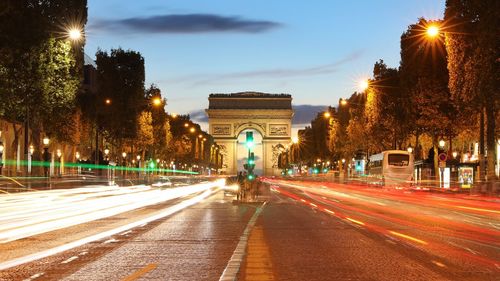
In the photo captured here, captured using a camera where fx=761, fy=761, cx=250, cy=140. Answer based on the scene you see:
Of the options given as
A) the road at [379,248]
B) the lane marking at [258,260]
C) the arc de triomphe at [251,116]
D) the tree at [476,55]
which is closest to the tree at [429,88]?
the tree at [476,55]

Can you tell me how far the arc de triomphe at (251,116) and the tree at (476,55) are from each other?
12848 cm

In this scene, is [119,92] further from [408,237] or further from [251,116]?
[251,116]

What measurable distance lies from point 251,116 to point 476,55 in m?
134

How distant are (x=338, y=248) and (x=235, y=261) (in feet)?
9.25

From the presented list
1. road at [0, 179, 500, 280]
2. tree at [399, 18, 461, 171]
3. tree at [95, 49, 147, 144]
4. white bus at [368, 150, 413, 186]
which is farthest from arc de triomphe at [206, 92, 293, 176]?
road at [0, 179, 500, 280]

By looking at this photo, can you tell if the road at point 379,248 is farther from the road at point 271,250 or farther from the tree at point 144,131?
the tree at point 144,131

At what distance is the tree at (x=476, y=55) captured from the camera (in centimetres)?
3822

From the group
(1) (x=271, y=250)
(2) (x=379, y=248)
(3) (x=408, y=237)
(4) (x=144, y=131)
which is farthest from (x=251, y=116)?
(1) (x=271, y=250)

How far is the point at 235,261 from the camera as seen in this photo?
Answer: 12070 millimetres

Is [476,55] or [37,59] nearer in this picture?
[37,59]

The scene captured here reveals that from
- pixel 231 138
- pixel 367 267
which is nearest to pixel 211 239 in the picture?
pixel 367 267

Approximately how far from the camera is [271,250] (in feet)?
45.2

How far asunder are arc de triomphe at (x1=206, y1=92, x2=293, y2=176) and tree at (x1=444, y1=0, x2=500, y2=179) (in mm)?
128478

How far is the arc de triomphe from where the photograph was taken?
172 m
